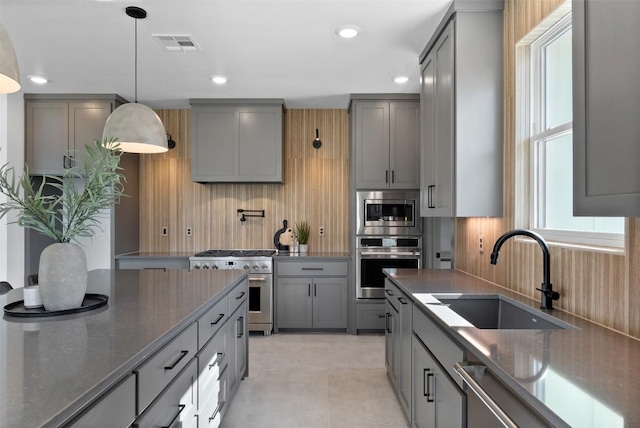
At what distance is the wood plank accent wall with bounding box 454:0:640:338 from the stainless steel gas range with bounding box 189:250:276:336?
2067 mm

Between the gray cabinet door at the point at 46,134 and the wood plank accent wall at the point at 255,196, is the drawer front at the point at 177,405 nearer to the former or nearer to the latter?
the wood plank accent wall at the point at 255,196

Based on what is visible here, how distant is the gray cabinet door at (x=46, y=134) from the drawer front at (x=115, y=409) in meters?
3.96

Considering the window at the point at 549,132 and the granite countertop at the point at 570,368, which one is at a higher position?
the window at the point at 549,132

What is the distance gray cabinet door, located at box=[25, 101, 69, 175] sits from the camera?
430 centimetres

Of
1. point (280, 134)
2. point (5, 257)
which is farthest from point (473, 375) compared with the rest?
point (5, 257)

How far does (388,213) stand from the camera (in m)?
4.42

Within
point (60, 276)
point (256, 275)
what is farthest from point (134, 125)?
point (256, 275)

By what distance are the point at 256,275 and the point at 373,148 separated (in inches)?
73.9

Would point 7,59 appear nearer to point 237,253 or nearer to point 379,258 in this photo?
point 237,253

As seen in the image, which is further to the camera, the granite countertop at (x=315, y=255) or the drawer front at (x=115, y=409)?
the granite countertop at (x=315, y=255)

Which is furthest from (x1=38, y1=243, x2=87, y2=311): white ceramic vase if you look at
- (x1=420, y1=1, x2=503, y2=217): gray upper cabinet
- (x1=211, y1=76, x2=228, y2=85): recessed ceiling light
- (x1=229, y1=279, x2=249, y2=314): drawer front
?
(x1=211, y1=76, x2=228, y2=85): recessed ceiling light

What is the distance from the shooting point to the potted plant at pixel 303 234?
4.63 meters

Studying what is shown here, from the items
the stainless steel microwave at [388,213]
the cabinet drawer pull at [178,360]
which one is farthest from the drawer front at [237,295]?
the stainless steel microwave at [388,213]

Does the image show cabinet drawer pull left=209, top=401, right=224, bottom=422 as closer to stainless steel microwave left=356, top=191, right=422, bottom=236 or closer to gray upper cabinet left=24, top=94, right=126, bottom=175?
stainless steel microwave left=356, top=191, right=422, bottom=236
